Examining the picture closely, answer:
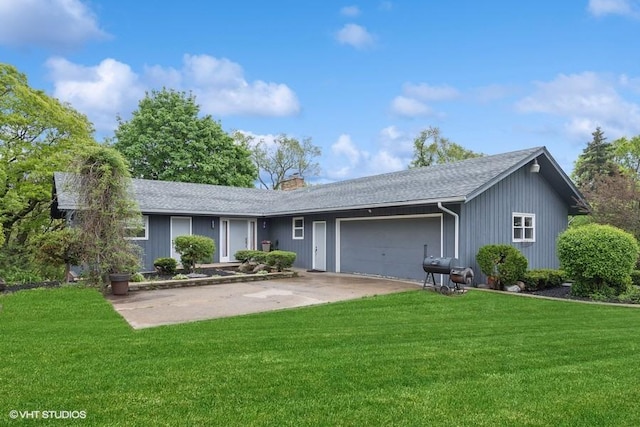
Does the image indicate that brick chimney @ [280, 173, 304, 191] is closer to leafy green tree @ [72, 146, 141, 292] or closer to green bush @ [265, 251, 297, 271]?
green bush @ [265, 251, 297, 271]

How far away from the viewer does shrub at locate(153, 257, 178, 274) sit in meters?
13.8

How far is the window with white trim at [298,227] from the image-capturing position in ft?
57.3

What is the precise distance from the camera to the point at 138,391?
3.83 meters

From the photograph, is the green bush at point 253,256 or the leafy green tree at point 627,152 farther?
the leafy green tree at point 627,152

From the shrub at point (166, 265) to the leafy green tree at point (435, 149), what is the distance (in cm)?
2966

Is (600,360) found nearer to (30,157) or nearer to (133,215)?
(133,215)

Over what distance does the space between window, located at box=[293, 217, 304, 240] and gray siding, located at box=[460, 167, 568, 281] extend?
296 inches

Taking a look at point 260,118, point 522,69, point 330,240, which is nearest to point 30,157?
point 330,240

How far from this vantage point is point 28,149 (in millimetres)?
19109

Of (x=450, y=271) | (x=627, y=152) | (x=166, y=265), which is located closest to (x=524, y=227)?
(x=450, y=271)

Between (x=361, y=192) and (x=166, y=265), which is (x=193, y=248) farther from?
(x=361, y=192)

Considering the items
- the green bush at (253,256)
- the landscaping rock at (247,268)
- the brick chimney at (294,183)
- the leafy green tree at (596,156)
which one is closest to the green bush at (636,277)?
the green bush at (253,256)

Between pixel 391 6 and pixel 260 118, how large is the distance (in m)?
18.9

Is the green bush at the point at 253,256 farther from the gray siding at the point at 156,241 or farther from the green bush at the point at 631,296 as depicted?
the green bush at the point at 631,296
